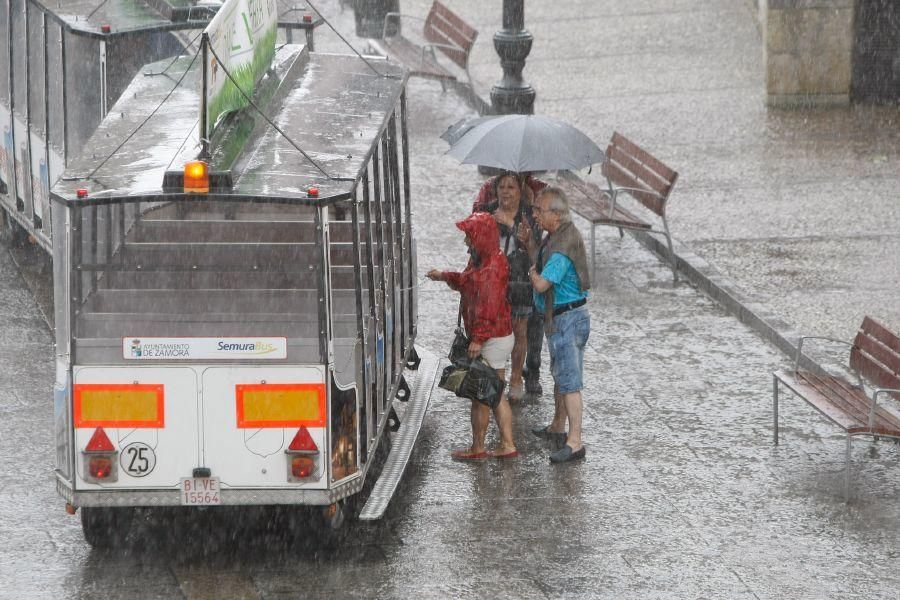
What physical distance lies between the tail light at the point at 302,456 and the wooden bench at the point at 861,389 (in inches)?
124

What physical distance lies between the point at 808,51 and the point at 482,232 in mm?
10330

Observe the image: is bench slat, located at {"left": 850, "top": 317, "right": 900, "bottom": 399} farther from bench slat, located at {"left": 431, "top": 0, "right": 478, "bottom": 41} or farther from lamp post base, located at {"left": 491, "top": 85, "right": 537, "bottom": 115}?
bench slat, located at {"left": 431, "top": 0, "right": 478, "bottom": 41}

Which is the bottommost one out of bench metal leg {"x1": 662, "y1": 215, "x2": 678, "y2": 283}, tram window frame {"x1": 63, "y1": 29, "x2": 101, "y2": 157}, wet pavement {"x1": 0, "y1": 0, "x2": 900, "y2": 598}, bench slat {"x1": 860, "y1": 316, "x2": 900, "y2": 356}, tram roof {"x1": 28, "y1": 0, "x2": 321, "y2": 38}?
wet pavement {"x1": 0, "y1": 0, "x2": 900, "y2": 598}

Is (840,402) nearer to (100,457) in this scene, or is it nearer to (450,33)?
(100,457)

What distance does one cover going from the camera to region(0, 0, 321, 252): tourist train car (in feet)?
38.9

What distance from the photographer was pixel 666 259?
14234 mm

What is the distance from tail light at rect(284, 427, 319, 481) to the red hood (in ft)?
6.39

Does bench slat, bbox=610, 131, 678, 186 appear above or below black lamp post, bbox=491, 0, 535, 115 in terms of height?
below

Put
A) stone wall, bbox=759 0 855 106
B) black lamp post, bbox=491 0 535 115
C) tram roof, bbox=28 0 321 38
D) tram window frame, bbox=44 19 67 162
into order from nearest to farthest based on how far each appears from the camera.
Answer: tram roof, bbox=28 0 321 38
tram window frame, bbox=44 19 67 162
black lamp post, bbox=491 0 535 115
stone wall, bbox=759 0 855 106

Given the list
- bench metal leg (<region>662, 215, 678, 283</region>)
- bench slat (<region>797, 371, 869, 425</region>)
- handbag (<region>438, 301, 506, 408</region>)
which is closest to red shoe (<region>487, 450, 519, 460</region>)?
handbag (<region>438, 301, 506, 408</region>)

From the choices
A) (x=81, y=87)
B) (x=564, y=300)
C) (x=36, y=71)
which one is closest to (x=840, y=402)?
(x=564, y=300)

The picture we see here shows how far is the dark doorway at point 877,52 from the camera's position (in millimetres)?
18875

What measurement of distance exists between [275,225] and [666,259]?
5946 mm

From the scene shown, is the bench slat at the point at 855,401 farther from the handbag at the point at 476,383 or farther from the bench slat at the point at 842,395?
the handbag at the point at 476,383
